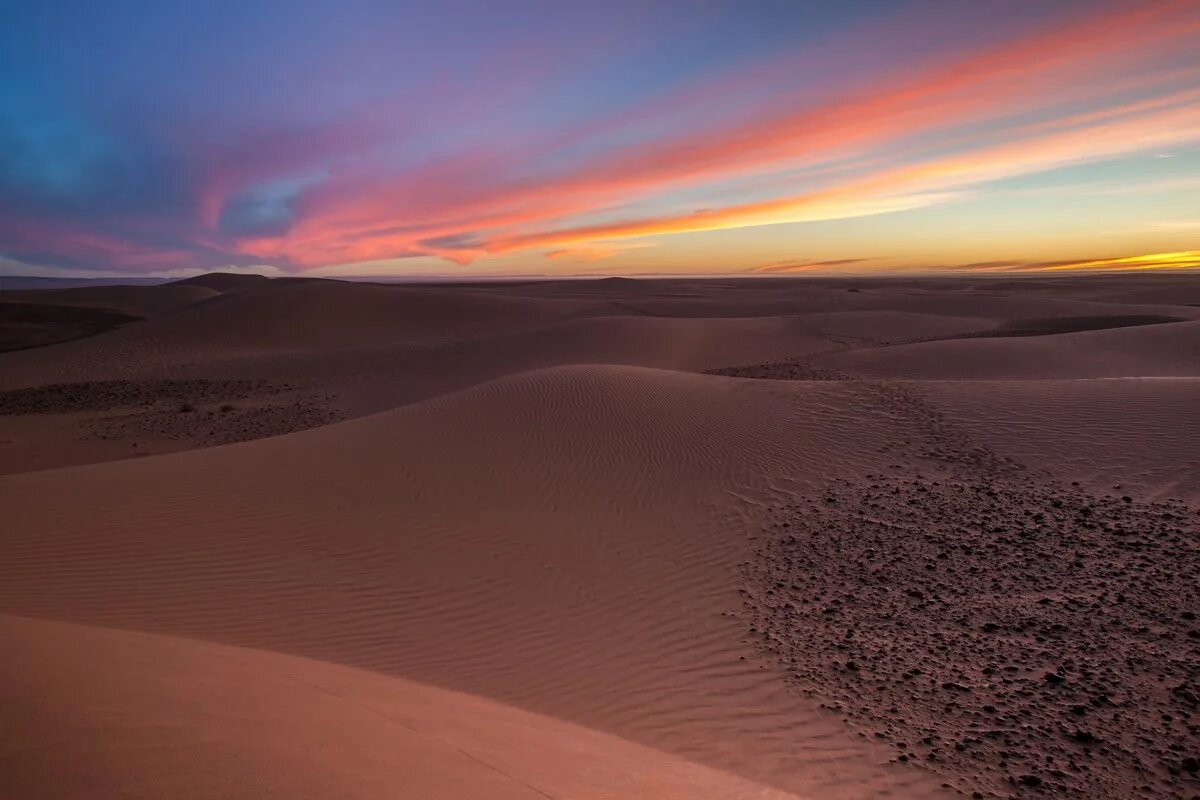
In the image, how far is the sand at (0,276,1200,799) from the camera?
3518mm

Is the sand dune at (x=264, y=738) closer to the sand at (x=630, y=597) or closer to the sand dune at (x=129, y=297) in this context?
the sand at (x=630, y=597)

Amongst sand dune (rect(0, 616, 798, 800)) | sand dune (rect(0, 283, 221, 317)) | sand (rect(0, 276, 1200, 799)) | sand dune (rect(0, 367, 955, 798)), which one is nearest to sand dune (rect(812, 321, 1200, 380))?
sand (rect(0, 276, 1200, 799))

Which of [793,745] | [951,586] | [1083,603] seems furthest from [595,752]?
[1083,603]

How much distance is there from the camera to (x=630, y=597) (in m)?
7.09

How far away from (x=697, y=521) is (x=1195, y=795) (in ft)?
18.3

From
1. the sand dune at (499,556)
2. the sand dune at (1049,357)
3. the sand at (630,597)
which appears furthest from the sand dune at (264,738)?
the sand dune at (1049,357)

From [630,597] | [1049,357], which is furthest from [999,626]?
[1049,357]

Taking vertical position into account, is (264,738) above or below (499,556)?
above

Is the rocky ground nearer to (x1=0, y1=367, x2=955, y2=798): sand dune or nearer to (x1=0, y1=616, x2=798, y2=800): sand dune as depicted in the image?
(x1=0, y1=367, x2=955, y2=798): sand dune

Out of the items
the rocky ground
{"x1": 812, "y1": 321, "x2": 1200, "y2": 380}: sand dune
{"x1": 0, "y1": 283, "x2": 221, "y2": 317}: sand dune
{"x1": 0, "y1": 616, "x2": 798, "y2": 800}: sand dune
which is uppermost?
{"x1": 0, "y1": 283, "x2": 221, "y2": 317}: sand dune

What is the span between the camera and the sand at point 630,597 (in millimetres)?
3518

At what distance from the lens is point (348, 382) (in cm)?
2577

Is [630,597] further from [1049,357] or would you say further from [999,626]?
[1049,357]

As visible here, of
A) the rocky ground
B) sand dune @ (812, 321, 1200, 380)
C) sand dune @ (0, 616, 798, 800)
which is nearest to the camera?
sand dune @ (0, 616, 798, 800)
